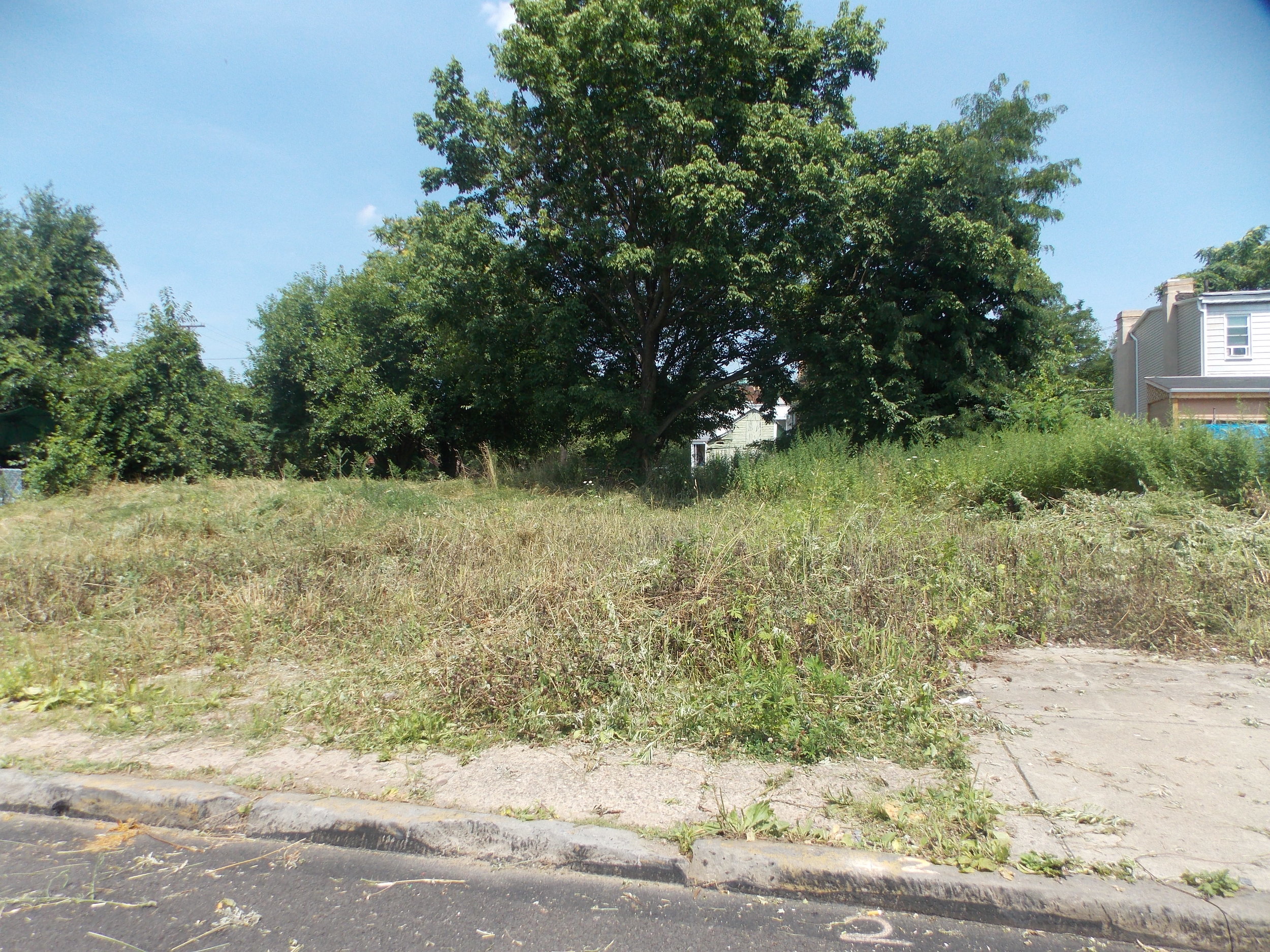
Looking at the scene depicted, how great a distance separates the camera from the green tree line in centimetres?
1366

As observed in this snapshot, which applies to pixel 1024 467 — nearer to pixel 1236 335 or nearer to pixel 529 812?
pixel 529 812

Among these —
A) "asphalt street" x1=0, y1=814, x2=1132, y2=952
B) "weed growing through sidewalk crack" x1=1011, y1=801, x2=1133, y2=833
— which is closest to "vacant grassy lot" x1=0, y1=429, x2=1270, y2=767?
"weed growing through sidewalk crack" x1=1011, y1=801, x2=1133, y2=833

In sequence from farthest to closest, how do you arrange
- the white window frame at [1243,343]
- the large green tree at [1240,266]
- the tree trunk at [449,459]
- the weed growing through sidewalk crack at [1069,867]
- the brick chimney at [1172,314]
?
the large green tree at [1240,266]
the brick chimney at [1172,314]
the tree trunk at [449,459]
the white window frame at [1243,343]
the weed growing through sidewalk crack at [1069,867]

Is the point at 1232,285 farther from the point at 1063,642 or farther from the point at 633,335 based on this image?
the point at 1063,642

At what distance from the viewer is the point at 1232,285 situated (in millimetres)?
43031

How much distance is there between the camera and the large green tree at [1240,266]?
42375 mm

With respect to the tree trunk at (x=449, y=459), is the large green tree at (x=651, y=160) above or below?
above

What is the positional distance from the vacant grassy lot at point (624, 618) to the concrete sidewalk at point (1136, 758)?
35cm

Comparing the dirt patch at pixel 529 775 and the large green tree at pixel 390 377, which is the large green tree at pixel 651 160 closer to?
the large green tree at pixel 390 377

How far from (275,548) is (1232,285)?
5300 centimetres

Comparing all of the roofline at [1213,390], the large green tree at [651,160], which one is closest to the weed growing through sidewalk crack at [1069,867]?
the large green tree at [651,160]

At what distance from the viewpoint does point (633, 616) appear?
16.8 feet

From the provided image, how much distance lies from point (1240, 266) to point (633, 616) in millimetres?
53941

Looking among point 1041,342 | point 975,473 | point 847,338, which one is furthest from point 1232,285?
point 975,473
